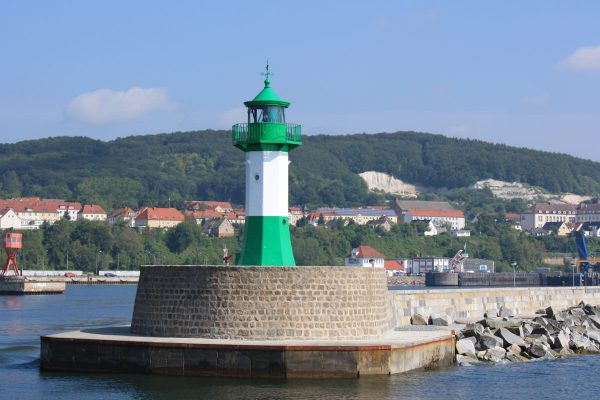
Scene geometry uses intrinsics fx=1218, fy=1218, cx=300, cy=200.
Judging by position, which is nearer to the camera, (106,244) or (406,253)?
(106,244)

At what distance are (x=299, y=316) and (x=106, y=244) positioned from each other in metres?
119

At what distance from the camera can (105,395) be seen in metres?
26.3

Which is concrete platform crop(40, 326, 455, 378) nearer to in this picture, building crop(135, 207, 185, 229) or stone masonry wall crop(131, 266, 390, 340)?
stone masonry wall crop(131, 266, 390, 340)

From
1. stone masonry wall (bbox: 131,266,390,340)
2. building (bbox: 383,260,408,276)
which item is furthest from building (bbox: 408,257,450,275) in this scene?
stone masonry wall (bbox: 131,266,390,340)

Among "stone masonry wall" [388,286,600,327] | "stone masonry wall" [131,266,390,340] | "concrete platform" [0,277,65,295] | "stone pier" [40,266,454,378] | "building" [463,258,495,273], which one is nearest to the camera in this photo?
"stone pier" [40,266,454,378]

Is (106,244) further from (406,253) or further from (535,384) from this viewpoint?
(535,384)

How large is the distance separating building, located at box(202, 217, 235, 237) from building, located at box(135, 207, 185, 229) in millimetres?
6566

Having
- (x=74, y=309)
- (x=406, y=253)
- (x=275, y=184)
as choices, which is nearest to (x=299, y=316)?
(x=275, y=184)

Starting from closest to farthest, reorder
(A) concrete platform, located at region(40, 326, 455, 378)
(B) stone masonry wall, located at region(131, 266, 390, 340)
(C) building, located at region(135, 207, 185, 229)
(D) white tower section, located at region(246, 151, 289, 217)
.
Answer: (A) concrete platform, located at region(40, 326, 455, 378) < (B) stone masonry wall, located at region(131, 266, 390, 340) < (D) white tower section, located at region(246, 151, 289, 217) < (C) building, located at region(135, 207, 185, 229)

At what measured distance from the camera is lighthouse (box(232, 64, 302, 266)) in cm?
3164

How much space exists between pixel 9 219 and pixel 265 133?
488ft

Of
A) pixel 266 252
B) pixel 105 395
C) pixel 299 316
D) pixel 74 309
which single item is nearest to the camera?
pixel 105 395

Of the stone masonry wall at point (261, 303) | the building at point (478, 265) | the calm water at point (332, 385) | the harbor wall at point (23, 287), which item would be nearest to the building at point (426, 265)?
the building at point (478, 265)

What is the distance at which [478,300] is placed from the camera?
137 ft
